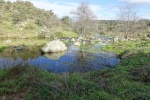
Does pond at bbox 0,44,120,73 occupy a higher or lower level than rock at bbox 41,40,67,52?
lower

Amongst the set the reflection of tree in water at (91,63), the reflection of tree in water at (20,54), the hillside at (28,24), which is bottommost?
the reflection of tree in water at (91,63)

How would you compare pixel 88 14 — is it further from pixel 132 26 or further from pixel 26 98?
pixel 26 98

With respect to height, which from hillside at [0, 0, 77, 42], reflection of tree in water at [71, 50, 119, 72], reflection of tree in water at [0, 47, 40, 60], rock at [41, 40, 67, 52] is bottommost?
reflection of tree in water at [71, 50, 119, 72]

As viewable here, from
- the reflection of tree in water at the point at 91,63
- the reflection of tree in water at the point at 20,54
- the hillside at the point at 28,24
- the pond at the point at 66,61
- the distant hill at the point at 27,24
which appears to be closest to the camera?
the pond at the point at 66,61

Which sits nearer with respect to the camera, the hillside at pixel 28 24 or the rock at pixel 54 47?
the rock at pixel 54 47

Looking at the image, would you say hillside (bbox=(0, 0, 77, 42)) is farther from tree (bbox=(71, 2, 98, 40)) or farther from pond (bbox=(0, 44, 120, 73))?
pond (bbox=(0, 44, 120, 73))

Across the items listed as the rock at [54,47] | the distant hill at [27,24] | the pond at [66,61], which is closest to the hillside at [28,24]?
the distant hill at [27,24]

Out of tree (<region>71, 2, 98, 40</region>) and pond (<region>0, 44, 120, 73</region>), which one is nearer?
pond (<region>0, 44, 120, 73</region>)

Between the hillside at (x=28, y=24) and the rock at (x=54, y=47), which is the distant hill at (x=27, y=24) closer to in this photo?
the hillside at (x=28, y=24)

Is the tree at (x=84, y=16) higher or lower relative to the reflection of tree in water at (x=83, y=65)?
higher

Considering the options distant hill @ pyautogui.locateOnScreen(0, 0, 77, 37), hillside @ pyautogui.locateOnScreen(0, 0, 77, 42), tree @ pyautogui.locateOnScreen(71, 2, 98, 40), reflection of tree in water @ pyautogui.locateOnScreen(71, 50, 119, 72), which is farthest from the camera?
distant hill @ pyautogui.locateOnScreen(0, 0, 77, 37)

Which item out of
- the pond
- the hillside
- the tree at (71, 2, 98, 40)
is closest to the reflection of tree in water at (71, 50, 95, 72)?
the pond

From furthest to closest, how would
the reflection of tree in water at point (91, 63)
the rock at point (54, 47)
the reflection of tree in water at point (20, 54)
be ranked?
the rock at point (54, 47) → the reflection of tree in water at point (20, 54) → the reflection of tree in water at point (91, 63)

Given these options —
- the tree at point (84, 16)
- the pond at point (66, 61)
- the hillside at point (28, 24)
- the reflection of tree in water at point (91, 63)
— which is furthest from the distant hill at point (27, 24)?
the reflection of tree in water at point (91, 63)
